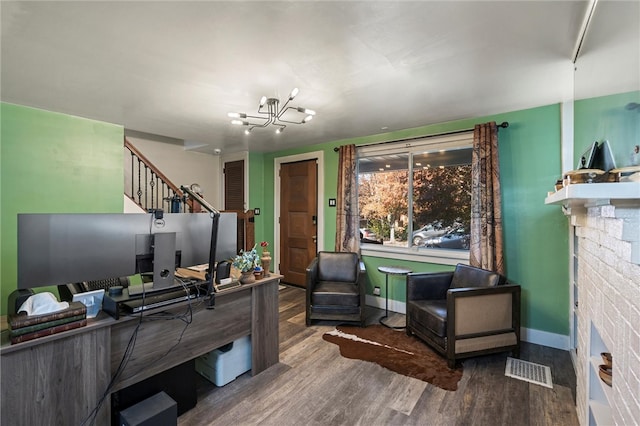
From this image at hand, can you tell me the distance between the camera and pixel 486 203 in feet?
10.1

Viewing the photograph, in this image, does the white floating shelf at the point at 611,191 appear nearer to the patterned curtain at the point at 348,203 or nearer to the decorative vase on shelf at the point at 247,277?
the decorative vase on shelf at the point at 247,277

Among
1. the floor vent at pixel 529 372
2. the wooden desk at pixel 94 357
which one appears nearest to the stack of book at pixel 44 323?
the wooden desk at pixel 94 357

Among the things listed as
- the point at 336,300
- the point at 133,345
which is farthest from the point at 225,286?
the point at 336,300

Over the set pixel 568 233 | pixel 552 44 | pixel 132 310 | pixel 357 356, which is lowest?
pixel 357 356

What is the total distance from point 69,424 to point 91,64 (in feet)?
7.50

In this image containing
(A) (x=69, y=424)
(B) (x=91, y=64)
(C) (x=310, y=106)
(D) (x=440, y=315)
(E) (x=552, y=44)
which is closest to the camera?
(A) (x=69, y=424)

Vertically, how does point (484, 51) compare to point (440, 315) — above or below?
above

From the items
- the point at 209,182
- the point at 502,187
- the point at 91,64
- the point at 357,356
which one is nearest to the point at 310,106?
the point at 91,64

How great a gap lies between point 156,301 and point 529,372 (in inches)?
118

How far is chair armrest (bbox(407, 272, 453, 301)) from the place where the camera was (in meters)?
3.06

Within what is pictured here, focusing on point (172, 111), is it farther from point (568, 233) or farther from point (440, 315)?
point (568, 233)

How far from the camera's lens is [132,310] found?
5.21 ft

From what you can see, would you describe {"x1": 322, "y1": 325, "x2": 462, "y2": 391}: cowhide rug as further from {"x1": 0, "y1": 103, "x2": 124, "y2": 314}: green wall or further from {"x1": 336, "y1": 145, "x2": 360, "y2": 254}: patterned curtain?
{"x1": 0, "y1": 103, "x2": 124, "y2": 314}: green wall

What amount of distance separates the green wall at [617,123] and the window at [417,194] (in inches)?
70.0
